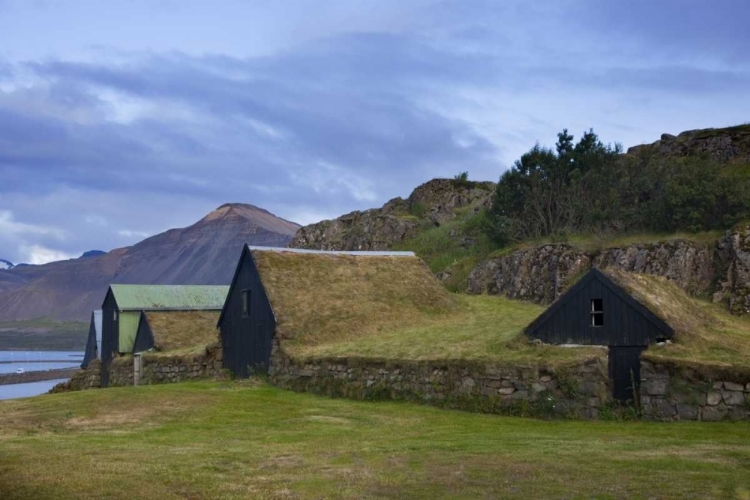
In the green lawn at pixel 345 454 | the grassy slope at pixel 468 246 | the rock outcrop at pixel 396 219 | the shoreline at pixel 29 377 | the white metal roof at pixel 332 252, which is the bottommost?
the shoreline at pixel 29 377

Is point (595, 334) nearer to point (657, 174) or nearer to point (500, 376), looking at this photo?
point (500, 376)

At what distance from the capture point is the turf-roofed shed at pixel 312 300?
35.4 m

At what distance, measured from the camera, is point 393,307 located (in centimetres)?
3900

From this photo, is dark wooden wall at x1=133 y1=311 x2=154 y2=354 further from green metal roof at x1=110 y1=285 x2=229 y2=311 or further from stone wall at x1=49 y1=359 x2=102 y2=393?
stone wall at x1=49 y1=359 x2=102 y2=393

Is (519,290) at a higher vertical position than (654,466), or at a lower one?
higher

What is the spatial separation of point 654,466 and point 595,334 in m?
10.5

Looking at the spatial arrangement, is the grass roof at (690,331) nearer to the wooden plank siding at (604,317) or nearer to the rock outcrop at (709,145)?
the wooden plank siding at (604,317)

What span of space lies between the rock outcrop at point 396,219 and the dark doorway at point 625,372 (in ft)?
143

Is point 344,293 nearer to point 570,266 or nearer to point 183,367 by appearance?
point 183,367

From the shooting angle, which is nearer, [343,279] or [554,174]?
[343,279]

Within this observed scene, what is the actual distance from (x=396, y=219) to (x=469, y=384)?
147 feet

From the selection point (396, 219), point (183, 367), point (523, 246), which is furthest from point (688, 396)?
point (396, 219)

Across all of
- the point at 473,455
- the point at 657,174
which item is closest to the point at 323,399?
the point at 473,455

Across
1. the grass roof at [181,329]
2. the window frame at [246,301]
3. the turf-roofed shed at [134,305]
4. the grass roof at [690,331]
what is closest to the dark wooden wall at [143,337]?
the grass roof at [181,329]
